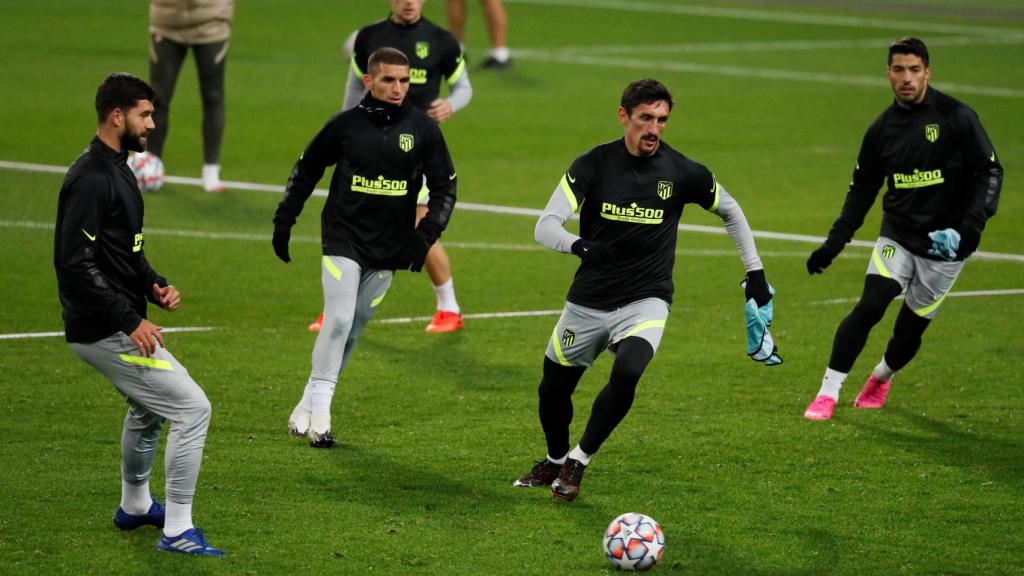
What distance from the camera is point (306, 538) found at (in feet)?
26.1

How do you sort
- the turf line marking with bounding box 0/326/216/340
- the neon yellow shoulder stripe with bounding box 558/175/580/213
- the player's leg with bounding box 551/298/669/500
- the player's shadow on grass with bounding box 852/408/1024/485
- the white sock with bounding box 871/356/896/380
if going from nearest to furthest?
the player's leg with bounding box 551/298/669/500 → the neon yellow shoulder stripe with bounding box 558/175/580/213 → the player's shadow on grass with bounding box 852/408/1024/485 → the white sock with bounding box 871/356/896/380 → the turf line marking with bounding box 0/326/216/340

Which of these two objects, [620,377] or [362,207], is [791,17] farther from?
[620,377]

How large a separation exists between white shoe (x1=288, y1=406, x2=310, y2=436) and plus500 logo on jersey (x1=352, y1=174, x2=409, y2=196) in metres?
1.44

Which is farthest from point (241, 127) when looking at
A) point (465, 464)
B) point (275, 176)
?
point (465, 464)

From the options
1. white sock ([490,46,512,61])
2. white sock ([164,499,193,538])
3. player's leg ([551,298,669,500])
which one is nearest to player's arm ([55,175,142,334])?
white sock ([164,499,193,538])

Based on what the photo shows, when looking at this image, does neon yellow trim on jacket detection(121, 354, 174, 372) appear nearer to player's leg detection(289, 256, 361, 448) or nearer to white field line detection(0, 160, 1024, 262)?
player's leg detection(289, 256, 361, 448)

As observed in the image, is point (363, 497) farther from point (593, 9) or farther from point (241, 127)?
point (593, 9)

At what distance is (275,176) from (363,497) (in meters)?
10.7

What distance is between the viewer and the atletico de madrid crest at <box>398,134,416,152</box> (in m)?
9.67

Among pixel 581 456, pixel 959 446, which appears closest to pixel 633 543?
pixel 581 456

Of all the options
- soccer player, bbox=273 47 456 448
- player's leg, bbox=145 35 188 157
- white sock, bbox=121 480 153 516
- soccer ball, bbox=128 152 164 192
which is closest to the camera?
white sock, bbox=121 480 153 516

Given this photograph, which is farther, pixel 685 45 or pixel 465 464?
pixel 685 45

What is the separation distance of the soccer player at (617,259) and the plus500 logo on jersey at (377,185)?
137 cm

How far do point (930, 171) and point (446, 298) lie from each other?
4.20 meters
